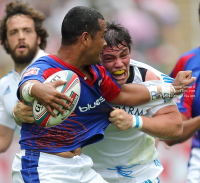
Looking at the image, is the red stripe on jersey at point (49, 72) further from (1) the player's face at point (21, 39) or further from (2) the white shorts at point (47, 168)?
(1) the player's face at point (21, 39)

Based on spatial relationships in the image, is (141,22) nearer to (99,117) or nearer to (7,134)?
(7,134)

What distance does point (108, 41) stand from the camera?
3.85m

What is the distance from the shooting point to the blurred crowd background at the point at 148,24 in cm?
1016

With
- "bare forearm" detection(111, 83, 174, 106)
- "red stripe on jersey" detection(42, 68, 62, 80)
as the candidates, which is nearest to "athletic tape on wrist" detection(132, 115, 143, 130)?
"bare forearm" detection(111, 83, 174, 106)

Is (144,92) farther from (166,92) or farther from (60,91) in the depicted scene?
(60,91)

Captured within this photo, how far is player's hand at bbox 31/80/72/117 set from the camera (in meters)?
2.74

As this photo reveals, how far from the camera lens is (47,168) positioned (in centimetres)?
331

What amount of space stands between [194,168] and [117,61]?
271 cm

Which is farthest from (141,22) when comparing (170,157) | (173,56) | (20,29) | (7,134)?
(7,134)

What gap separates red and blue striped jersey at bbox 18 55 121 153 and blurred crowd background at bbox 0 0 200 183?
6.18 m

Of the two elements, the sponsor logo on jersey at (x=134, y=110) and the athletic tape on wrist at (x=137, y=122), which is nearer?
the athletic tape on wrist at (x=137, y=122)

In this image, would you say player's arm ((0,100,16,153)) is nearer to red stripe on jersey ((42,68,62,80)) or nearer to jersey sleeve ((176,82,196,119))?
jersey sleeve ((176,82,196,119))

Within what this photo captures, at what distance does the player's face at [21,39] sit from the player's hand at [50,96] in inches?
112

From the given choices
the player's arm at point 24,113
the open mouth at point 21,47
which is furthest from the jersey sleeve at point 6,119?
the player's arm at point 24,113
